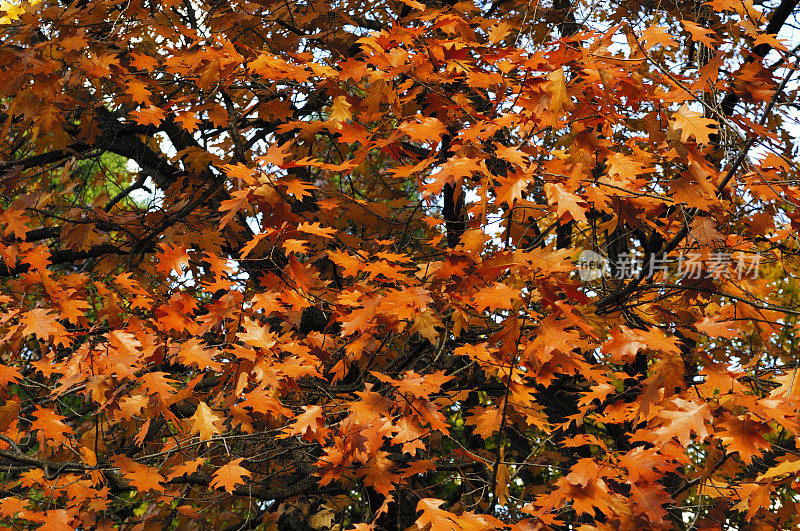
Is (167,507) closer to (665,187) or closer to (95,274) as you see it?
(95,274)

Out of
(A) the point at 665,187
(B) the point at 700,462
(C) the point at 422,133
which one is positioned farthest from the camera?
(B) the point at 700,462

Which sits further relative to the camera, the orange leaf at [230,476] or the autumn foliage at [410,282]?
the orange leaf at [230,476]

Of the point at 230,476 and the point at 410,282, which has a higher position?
the point at 410,282

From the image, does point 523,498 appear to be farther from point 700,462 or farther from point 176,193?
point 176,193

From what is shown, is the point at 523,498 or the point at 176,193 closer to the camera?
the point at 523,498

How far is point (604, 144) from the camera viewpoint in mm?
3170

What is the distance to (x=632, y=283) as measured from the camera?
3336 millimetres

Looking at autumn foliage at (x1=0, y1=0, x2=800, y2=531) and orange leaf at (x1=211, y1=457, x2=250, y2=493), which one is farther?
orange leaf at (x1=211, y1=457, x2=250, y2=493)

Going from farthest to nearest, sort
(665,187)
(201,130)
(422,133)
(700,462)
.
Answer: (700,462) < (201,130) < (665,187) < (422,133)

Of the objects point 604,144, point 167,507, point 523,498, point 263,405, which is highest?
point 604,144

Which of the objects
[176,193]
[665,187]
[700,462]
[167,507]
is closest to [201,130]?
[176,193]

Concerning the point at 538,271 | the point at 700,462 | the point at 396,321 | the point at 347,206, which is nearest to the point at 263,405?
the point at 396,321

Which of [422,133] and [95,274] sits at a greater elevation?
[422,133]

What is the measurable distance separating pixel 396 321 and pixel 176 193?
107 inches
